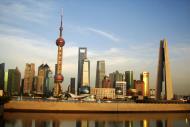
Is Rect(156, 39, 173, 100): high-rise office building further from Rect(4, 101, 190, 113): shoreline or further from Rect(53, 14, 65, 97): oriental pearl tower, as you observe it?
Rect(53, 14, 65, 97): oriental pearl tower

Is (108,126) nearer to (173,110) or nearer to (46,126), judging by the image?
(46,126)

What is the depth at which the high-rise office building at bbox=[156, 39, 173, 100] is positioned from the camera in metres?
116

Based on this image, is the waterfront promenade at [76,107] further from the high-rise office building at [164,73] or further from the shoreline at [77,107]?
the high-rise office building at [164,73]

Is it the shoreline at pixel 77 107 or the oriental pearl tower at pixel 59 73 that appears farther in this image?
the oriental pearl tower at pixel 59 73

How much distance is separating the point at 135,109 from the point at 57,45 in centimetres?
6111

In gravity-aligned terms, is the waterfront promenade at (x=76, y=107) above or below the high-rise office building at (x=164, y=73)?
below

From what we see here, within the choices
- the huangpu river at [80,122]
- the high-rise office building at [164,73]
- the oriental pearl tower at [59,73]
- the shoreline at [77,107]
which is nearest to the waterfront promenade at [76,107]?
the shoreline at [77,107]

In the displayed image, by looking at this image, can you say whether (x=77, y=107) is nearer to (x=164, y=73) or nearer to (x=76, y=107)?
(x=76, y=107)

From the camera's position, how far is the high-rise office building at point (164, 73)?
116 m

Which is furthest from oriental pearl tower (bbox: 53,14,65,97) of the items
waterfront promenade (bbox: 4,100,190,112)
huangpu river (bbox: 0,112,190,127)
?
huangpu river (bbox: 0,112,190,127)

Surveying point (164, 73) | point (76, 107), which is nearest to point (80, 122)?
point (76, 107)

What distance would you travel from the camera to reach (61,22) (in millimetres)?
139500

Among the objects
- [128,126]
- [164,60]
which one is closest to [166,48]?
[164,60]

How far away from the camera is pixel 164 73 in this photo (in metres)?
118
